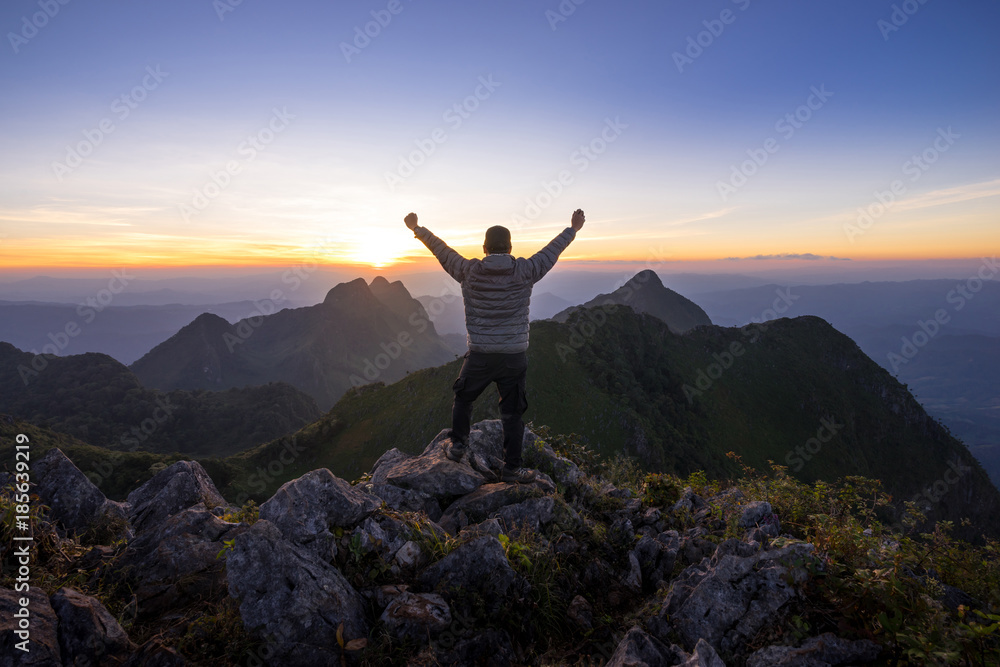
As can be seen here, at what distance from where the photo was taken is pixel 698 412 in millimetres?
62562

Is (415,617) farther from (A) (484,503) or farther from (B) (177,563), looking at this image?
(B) (177,563)

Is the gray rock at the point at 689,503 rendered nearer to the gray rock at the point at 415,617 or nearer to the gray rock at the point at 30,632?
the gray rock at the point at 415,617

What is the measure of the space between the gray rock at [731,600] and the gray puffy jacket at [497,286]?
424cm

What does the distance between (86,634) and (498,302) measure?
243 inches

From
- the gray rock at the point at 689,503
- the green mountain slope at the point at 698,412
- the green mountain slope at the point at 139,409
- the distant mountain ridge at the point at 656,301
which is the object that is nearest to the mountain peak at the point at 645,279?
the distant mountain ridge at the point at 656,301

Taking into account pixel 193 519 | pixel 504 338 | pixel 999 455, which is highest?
pixel 504 338

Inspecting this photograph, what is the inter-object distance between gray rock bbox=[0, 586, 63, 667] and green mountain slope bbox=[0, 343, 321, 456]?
382ft

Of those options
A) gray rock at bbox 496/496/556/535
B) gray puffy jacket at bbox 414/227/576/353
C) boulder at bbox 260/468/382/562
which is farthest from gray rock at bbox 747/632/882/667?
gray puffy jacket at bbox 414/227/576/353

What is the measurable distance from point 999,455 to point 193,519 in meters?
298

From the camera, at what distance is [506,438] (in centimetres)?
820

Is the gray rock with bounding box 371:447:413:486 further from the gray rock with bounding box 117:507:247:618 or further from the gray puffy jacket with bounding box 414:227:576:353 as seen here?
the gray puffy jacket with bounding box 414:227:576:353

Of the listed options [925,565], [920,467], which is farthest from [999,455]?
[925,565]

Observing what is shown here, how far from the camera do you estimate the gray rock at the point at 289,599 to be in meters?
4.46

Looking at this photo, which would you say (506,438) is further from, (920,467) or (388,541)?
(920,467)
